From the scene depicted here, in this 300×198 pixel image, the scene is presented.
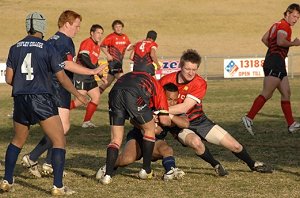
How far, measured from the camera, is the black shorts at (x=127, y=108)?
941cm

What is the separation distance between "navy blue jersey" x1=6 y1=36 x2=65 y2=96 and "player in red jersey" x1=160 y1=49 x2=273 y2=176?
1665 mm

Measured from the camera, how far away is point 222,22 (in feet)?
204

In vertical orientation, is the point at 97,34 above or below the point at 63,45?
below

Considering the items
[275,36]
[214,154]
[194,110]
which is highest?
[275,36]

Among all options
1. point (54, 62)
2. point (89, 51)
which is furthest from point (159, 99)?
point (89, 51)

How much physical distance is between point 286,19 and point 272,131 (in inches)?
85.7

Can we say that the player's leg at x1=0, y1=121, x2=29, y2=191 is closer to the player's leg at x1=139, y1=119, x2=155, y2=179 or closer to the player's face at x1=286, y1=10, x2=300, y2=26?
the player's leg at x1=139, y1=119, x2=155, y2=179

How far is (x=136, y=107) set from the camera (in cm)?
941

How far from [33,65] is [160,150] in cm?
222

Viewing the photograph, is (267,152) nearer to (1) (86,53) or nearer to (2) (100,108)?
(1) (86,53)

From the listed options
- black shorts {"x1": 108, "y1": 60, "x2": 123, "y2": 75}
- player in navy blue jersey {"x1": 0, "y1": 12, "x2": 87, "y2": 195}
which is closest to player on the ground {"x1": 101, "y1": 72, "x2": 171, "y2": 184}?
player in navy blue jersey {"x1": 0, "y1": 12, "x2": 87, "y2": 195}

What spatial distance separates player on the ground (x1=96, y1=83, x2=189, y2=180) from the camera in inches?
386

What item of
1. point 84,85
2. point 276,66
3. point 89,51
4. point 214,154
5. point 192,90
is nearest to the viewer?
point 192,90

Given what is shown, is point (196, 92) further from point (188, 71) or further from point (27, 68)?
point (27, 68)
